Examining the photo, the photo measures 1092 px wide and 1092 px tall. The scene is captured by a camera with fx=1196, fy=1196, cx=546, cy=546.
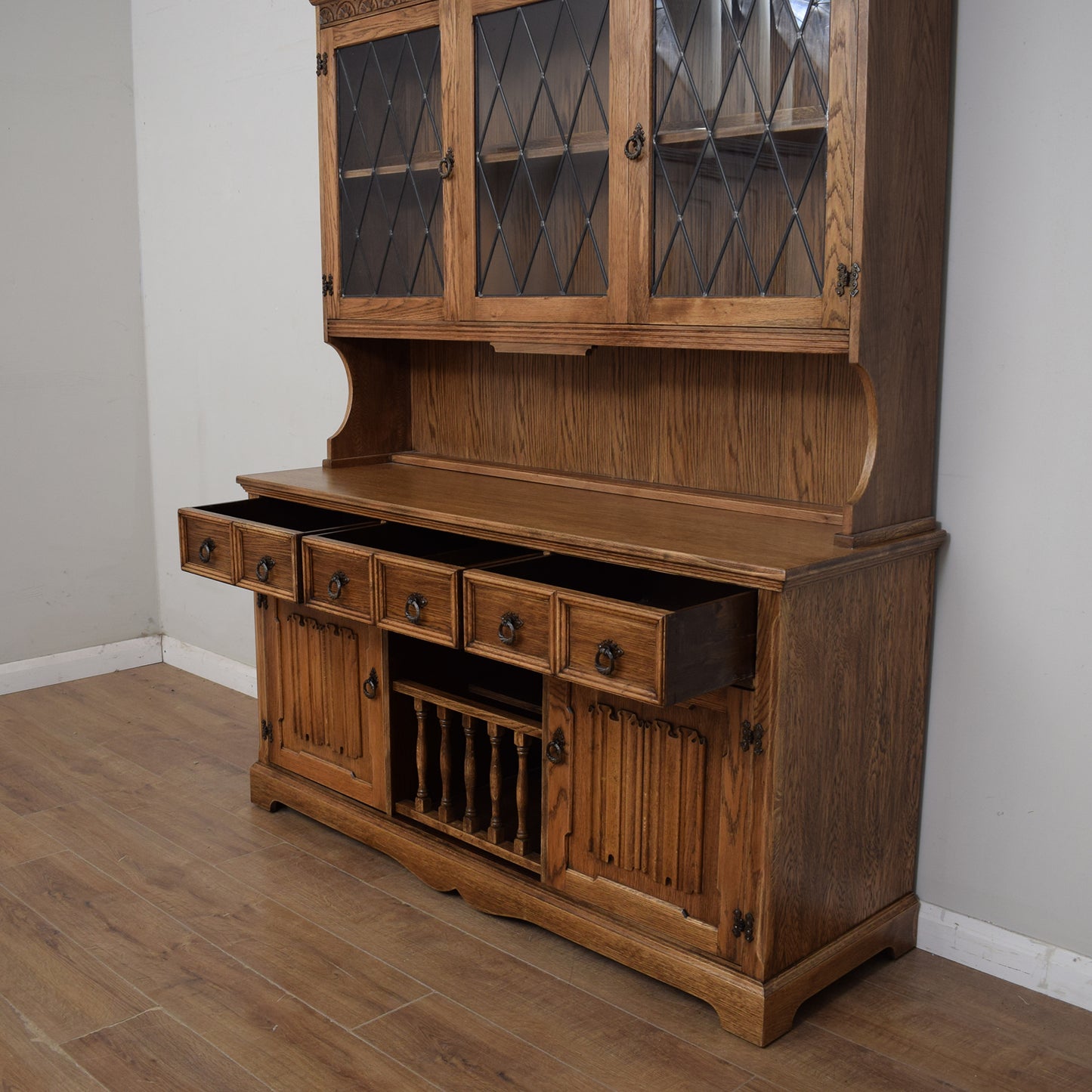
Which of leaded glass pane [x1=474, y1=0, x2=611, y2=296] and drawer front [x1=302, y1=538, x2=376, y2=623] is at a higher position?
leaded glass pane [x1=474, y1=0, x2=611, y2=296]

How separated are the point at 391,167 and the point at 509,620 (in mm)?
1210

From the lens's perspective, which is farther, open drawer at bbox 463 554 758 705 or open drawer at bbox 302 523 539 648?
open drawer at bbox 302 523 539 648

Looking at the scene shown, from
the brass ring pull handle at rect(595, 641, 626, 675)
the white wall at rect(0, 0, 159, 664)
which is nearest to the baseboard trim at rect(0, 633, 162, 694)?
the white wall at rect(0, 0, 159, 664)

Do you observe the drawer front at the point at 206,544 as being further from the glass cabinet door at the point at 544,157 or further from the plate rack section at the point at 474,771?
the glass cabinet door at the point at 544,157

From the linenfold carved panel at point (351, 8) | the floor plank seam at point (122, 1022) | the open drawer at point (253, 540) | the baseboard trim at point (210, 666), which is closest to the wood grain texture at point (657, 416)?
the open drawer at point (253, 540)

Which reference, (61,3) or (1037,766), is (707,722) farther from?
(61,3)

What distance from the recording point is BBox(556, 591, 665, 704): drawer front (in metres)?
1.90

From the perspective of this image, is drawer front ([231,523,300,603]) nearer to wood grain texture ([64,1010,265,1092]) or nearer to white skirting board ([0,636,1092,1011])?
wood grain texture ([64,1010,265,1092])

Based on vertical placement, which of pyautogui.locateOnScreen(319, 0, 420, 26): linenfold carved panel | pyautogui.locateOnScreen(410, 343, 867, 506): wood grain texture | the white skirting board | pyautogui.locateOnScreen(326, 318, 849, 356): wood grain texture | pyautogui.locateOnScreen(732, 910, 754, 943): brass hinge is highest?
pyautogui.locateOnScreen(319, 0, 420, 26): linenfold carved panel

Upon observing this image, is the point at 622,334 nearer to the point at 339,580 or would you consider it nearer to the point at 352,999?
the point at 339,580

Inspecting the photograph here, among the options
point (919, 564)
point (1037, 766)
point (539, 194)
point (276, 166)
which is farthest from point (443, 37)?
point (1037, 766)

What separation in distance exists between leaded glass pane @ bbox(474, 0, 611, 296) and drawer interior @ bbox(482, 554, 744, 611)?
1.82ft

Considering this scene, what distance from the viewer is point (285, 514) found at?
9.65ft

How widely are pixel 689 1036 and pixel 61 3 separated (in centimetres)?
374
